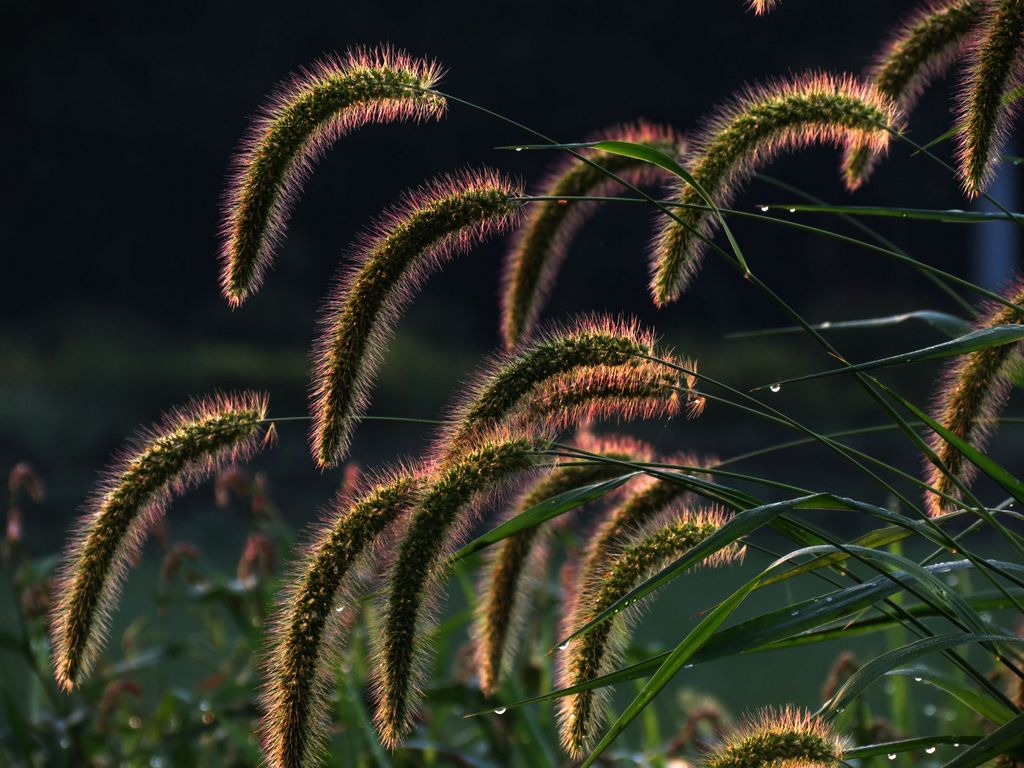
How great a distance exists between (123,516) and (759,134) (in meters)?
0.79

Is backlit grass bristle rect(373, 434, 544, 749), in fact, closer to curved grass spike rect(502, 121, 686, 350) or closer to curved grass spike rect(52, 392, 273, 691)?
curved grass spike rect(52, 392, 273, 691)

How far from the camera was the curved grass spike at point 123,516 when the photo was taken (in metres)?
1.25

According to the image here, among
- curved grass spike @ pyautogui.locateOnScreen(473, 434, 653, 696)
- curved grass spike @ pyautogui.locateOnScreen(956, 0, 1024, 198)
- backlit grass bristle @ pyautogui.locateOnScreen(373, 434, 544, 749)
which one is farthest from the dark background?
backlit grass bristle @ pyautogui.locateOnScreen(373, 434, 544, 749)

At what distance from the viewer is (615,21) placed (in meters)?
11.4

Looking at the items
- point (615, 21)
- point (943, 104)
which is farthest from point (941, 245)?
point (615, 21)

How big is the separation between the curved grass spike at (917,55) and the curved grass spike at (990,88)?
0.71 feet

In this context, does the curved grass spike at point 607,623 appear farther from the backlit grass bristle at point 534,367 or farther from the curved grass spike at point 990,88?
the curved grass spike at point 990,88

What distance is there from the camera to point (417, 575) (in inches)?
45.3

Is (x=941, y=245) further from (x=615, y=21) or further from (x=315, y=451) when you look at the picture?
(x=315, y=451)

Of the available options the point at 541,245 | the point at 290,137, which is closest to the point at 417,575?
the point at 290,137

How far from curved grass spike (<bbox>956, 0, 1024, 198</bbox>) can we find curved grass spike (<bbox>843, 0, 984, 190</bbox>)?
0.21m

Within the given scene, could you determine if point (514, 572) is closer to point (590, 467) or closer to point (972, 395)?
point (590, 467)

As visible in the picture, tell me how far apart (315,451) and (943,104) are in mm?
10313

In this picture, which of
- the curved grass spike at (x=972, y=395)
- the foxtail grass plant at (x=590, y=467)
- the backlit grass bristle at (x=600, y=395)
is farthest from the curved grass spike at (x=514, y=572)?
the curved grass spike at (x=972, y=395)
